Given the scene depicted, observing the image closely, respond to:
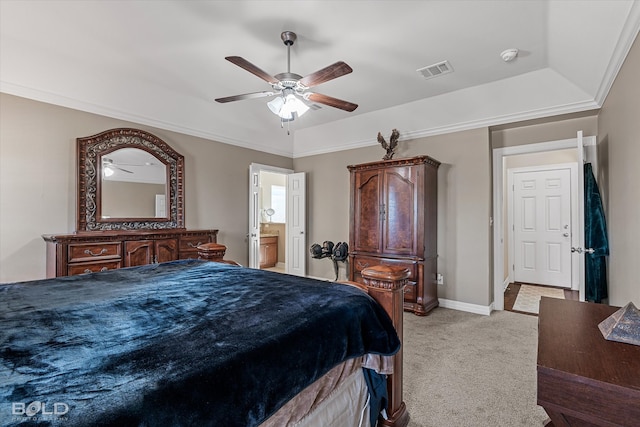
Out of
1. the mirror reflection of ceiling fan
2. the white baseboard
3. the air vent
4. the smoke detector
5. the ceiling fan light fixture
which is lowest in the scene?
the white baseboard

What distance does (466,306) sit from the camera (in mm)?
4070

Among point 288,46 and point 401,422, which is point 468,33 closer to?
point 288,46

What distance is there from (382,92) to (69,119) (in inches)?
145

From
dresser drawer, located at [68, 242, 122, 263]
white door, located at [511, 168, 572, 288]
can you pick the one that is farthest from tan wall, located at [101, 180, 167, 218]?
white door, located at [511, 168, 572, 288]

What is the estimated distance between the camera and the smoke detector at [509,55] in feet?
9.94

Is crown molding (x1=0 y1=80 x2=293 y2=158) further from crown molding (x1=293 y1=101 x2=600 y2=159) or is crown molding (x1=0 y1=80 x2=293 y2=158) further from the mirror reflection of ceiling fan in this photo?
crown molding (x1=293 y1=101 x2=600 y2=159)

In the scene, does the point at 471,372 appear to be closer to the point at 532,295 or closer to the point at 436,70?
the point at 436,70

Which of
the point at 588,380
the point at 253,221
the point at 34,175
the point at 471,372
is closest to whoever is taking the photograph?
the point at 588,380

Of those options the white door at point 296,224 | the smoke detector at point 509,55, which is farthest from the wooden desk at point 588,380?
the white door at point 296,224

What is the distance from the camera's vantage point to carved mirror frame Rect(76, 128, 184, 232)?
3.42 metres

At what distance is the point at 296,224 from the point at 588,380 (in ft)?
16.3

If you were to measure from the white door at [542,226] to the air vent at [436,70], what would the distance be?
334 cm

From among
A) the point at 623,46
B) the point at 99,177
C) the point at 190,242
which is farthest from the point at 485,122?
the point at 99,177

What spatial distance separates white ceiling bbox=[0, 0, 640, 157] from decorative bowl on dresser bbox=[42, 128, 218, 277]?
0.41 meters
